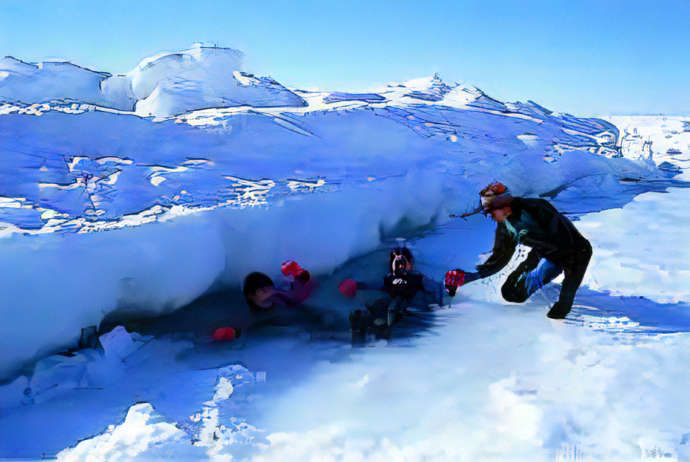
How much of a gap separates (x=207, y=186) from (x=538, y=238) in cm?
287

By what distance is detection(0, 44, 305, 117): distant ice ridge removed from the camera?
24.4 ft

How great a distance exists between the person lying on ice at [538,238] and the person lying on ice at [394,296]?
324mm

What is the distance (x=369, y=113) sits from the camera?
646cm

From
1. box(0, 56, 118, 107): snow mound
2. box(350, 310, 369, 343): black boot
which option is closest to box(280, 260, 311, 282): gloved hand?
box(350, 310, 369, 343): black boot

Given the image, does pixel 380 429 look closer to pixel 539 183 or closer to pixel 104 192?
pixel 104 192

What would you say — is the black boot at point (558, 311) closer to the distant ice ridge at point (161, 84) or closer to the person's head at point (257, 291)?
the person's head at point (257, 291)

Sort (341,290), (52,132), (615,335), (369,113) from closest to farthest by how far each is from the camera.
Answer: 1. (615,335)
2. (341,290)
3. (52,132)
4. (369,113)

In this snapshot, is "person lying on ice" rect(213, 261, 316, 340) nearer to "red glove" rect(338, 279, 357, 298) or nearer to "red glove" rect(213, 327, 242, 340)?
"red glove" rect(213, 327, 242, 340)

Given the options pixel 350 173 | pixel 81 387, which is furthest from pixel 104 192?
pixel 350 173

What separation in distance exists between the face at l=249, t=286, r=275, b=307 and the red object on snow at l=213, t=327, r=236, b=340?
1.19 feet

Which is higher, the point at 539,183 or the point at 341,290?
the point at 539,183

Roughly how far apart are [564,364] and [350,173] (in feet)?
11.0

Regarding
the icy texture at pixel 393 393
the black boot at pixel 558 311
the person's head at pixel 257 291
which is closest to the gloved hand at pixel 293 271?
the person's head at pixel 257 291

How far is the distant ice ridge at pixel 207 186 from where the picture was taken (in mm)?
2879
